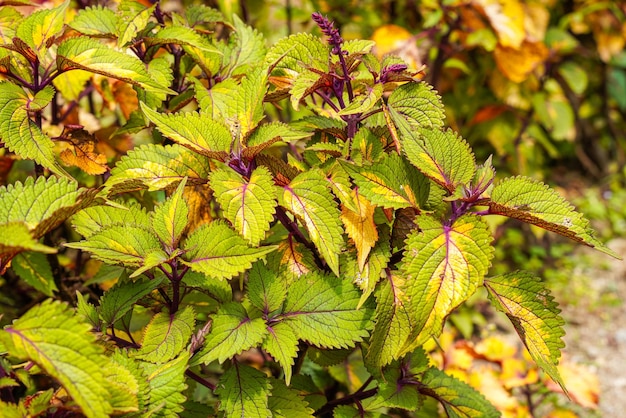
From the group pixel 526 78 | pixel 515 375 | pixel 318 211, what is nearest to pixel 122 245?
pixel 318 211

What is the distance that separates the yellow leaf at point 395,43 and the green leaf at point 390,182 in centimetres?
160

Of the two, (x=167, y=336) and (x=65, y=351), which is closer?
(x=65, y=351)

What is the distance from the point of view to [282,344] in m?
0.98

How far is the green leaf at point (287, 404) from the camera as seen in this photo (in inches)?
42.1

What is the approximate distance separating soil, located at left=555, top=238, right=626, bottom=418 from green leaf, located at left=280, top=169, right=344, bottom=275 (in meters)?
1.93

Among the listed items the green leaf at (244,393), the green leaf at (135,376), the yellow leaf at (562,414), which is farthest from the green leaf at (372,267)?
the yellow leaf at (562,414)

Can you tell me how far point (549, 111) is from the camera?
3.38m

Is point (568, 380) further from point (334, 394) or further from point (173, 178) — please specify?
point (173, 178)

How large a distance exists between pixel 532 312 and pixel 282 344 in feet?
1.29

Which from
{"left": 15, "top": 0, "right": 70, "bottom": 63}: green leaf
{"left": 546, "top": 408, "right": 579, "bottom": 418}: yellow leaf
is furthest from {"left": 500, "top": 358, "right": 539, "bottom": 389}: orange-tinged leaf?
{"left": 15, "top": 0, "right": 70, "bottom": 63}: green leaf

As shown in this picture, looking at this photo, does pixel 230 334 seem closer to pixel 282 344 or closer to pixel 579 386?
pixel 282 344

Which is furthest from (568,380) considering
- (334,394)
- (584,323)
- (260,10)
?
(260,10)

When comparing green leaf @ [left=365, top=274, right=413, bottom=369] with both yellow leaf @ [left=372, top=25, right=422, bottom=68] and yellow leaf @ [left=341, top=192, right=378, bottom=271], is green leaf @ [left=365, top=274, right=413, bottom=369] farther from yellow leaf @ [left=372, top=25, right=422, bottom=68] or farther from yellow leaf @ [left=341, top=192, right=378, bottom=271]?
yellow leaf @ [left=372, top=25, right=422, bottom=68]

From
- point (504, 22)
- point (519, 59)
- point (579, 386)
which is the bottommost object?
point (579, 386)
